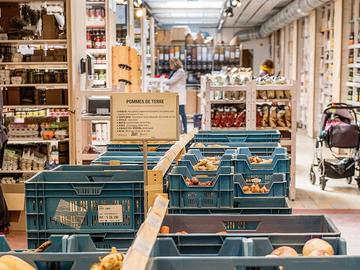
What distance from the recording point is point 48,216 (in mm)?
3119

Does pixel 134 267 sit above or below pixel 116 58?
below

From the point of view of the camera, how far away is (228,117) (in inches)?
323

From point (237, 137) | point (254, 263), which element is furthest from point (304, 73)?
point (254, 263)

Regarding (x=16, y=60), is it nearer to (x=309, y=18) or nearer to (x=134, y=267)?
(x=134, y=267)

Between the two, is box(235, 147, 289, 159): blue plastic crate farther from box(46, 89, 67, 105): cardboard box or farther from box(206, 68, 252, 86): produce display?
box(206, 68, 252, 86): produce display

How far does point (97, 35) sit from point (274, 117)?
356cm

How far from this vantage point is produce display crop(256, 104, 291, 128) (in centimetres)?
805

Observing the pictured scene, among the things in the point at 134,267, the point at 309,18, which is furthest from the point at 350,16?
the point at 134,267

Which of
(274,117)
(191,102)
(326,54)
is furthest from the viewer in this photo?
(191,102)

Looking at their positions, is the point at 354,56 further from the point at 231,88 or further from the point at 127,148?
the point at 127,148

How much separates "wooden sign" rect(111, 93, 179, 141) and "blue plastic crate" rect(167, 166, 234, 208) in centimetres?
43

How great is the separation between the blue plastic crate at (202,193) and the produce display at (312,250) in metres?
1.14

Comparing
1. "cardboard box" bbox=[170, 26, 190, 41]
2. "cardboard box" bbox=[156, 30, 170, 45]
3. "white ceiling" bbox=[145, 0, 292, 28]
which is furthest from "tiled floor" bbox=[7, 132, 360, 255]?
"cardboard box" bbox=[156, 30, 170, 45]

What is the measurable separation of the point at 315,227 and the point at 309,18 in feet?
47.1
